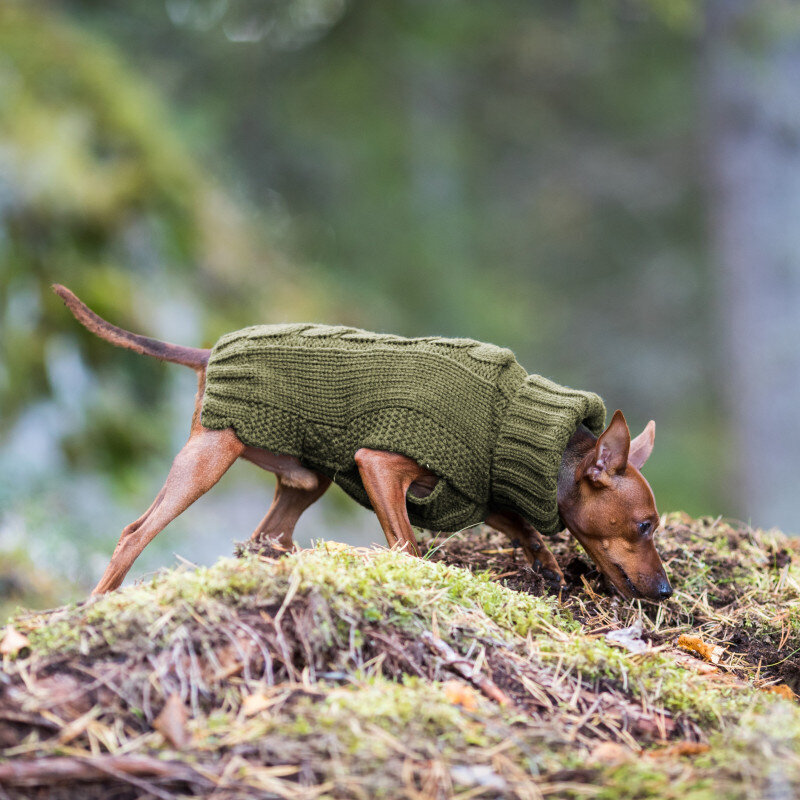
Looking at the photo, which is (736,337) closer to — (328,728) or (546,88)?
(546,88)

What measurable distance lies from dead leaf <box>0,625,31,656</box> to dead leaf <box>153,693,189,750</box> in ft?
1.54

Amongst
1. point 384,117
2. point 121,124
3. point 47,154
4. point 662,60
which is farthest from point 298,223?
point 662,60

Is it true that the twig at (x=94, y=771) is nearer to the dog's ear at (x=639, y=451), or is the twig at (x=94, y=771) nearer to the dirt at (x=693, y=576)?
the dirt at (x=693, y=576)

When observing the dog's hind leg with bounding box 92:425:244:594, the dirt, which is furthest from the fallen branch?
the dog's hind leg with bounding box 92:425:244:594

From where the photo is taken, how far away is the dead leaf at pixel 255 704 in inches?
81.3

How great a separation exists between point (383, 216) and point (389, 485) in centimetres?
968

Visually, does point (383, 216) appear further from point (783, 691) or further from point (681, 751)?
point (681, 751)

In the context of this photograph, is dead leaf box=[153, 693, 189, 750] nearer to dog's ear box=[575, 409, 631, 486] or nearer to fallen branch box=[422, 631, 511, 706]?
fallen branch box=[422, 631, 511, 706]

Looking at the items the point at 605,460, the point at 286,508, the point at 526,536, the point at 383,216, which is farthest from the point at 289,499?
the point at 383,216

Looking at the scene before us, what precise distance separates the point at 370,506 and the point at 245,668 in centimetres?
153

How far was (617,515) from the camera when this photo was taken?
3.48 m

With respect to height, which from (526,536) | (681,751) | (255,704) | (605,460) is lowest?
(255,704)

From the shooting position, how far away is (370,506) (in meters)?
3.69

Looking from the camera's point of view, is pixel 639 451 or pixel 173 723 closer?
pixel 173 723
